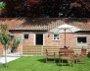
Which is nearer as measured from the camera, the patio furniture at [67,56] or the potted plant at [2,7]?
the patio furniture at [67,56]

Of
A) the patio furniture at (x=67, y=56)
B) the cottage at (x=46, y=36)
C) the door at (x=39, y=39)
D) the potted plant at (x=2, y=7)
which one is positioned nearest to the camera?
the patio furniture at (x=67, y=56)

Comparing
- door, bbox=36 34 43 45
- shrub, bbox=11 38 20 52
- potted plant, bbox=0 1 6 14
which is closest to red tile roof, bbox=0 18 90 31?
door, bbox=36 34 43 45

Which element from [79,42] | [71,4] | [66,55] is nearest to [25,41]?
[79,42]

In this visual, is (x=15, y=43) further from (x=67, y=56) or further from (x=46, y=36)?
(x=67, y=56)

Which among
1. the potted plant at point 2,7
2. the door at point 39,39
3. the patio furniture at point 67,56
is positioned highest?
the potted plant at point 2,7

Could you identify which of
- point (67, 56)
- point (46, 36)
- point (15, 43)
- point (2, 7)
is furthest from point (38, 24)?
point (67, 56)

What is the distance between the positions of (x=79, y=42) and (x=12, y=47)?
8267mm

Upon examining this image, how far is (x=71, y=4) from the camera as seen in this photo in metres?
47.8

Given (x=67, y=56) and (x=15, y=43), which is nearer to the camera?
(x=67, y=56)

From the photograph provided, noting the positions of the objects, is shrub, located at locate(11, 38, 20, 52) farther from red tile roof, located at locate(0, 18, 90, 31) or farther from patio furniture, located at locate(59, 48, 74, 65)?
patio furniture, located at locate(59, 48, 74, 65)

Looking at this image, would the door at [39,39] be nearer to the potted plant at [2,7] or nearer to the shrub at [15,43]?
the shrub at [15,43]

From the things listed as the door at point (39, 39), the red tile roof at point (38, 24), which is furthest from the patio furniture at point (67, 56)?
the door at point (39, 39)

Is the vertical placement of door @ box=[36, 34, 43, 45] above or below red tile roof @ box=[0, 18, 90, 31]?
below

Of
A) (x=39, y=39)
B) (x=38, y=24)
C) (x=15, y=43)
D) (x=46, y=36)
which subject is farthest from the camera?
(x=38, y=24)
